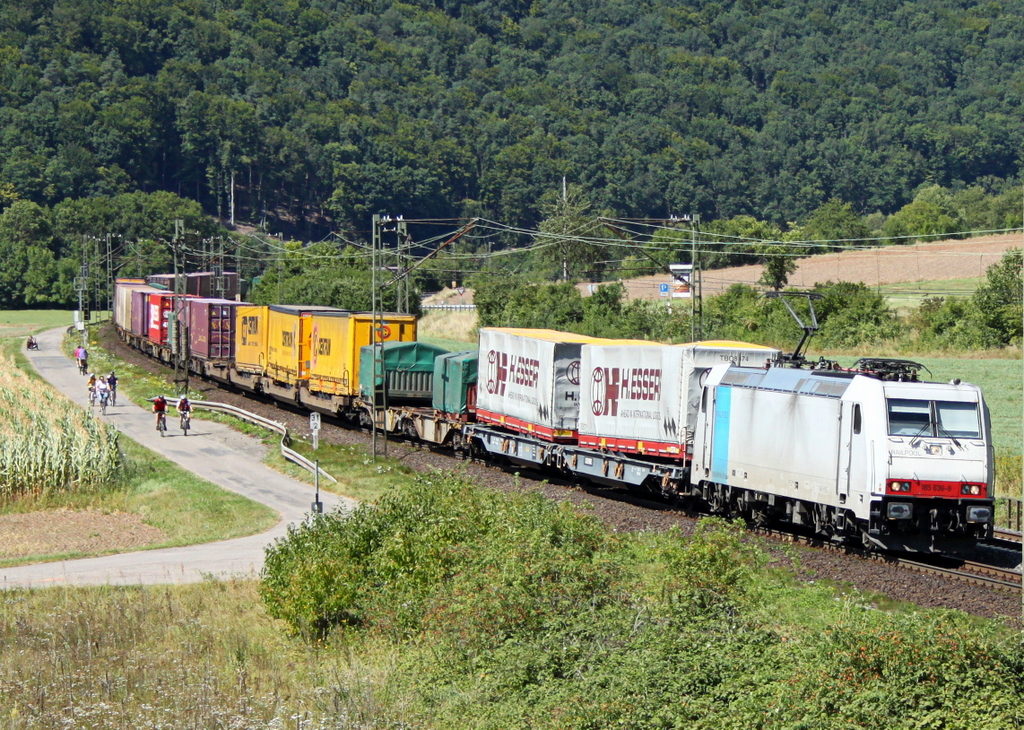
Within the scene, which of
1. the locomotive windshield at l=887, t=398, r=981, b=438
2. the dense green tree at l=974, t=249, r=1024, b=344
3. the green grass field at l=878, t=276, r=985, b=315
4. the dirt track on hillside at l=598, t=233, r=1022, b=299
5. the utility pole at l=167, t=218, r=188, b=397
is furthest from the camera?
the dirt track on hillside at l=598, t=233, r=1022, b=299

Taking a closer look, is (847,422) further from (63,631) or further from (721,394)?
(63,631)

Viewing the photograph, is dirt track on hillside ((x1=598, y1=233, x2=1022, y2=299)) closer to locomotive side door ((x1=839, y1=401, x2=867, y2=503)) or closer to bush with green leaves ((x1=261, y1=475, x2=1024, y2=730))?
locomotive side door ((x1=839, y1=401, x2=867, y2=503))

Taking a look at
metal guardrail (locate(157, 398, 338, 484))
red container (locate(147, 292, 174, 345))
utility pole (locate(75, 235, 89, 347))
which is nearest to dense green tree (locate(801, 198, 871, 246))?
utility pole (locate(75, 235, 89, 347))

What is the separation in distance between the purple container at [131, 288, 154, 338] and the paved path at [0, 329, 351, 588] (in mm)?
16332

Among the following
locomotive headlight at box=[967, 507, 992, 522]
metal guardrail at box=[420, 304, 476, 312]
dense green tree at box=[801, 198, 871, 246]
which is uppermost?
dense green tree at box=[801, 198, 871, 246]

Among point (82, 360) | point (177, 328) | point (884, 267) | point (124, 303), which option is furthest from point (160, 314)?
point (884, 267)

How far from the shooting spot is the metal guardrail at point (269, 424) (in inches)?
1400

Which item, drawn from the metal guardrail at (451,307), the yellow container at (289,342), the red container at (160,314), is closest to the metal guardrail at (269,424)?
the yellow container at (289,342)

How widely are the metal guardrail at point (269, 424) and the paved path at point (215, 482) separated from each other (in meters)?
0.76

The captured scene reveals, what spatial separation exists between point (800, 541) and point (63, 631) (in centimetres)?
1408

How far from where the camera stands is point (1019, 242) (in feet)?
351

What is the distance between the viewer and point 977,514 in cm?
2159

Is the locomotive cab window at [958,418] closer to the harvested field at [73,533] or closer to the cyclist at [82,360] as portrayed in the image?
the harvested field at [73,533]

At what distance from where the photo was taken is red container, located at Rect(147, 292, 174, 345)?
6838 centimetres
